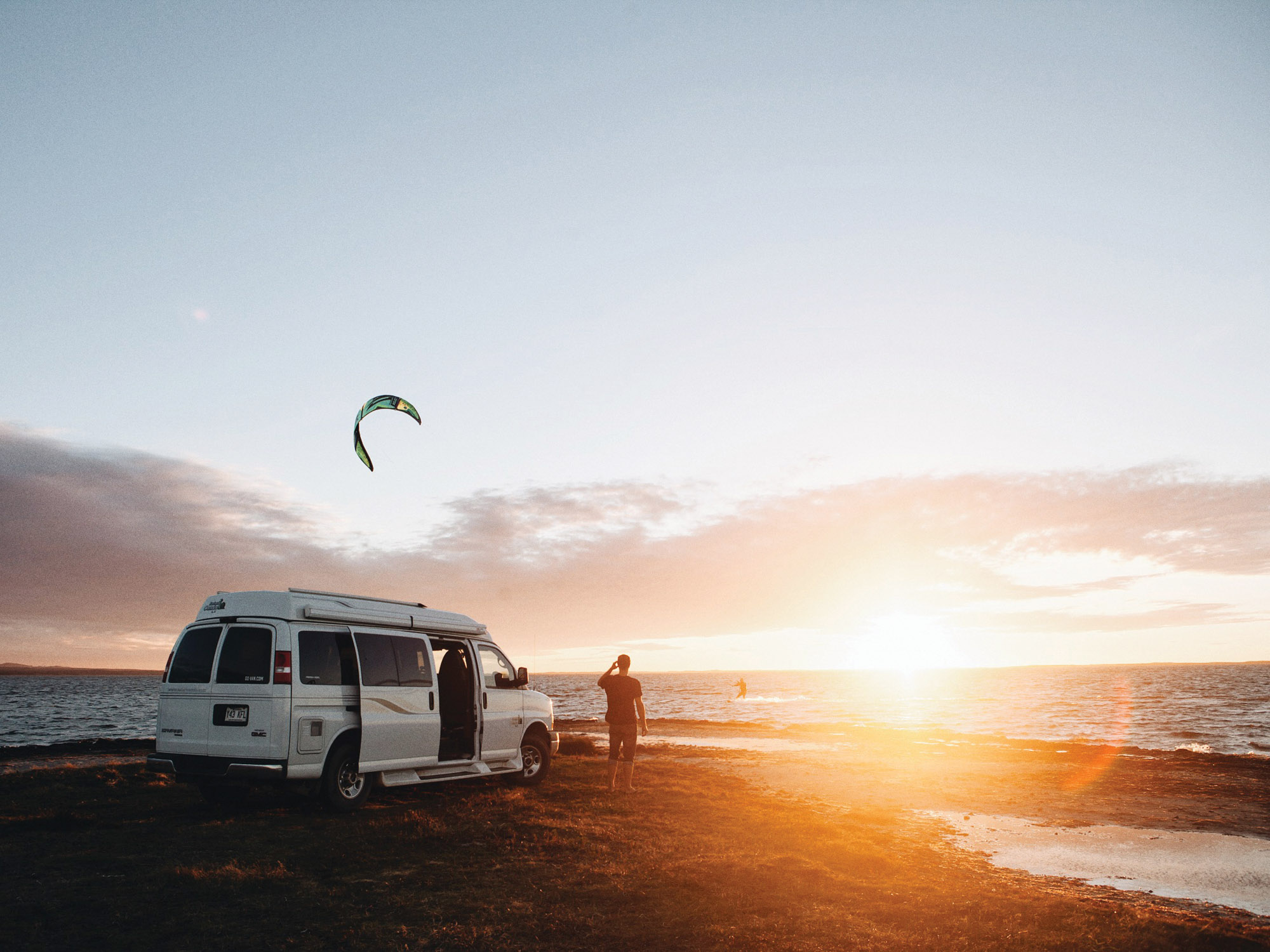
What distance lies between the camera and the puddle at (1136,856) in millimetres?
8328

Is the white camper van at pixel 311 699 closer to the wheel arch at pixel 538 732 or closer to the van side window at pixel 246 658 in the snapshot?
the van side window at pixel 246 658

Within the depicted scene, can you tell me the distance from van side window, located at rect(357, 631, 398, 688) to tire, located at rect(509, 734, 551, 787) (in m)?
3.42

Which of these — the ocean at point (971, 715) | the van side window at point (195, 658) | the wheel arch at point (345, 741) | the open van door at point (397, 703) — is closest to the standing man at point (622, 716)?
the open van door at point (397, 703)

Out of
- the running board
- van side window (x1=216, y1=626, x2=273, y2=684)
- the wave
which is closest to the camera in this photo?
van side window (x1=216, y1=626, x2=273, y2=684)

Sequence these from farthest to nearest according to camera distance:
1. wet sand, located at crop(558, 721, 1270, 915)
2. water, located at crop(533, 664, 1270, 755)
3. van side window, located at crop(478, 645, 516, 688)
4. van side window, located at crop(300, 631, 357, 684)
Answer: water, located at crop(533, 664, 1270, 755)
van side window, located at crop(478, 645, 516, 688)
van side window, located at crop(300, 631, 357, 684)
wet sand, located at crop(558, 721, 1270, 915)

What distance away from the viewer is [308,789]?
1014 cm

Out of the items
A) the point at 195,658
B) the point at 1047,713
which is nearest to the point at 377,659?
the point at 195,658

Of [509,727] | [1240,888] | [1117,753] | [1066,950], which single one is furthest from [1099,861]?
[1117,753]

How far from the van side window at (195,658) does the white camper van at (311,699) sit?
17 millimetres

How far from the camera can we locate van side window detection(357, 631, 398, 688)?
35.6ft

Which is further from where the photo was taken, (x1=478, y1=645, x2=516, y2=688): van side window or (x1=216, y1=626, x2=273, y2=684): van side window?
(x1=478, y1=645, x2=516, y2=688): van side window

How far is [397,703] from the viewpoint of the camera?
A: 11156mm

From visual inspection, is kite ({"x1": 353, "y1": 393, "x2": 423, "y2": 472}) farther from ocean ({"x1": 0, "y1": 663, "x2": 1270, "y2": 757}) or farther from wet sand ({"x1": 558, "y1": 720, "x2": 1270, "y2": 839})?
ocean ({"x1": 0, "y1": 663, "x2": 1270, "y2": 757})

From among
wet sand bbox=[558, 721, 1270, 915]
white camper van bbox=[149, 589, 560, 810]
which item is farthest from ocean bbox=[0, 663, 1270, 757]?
white camper van bbox=[149, 589, 560, 810]
